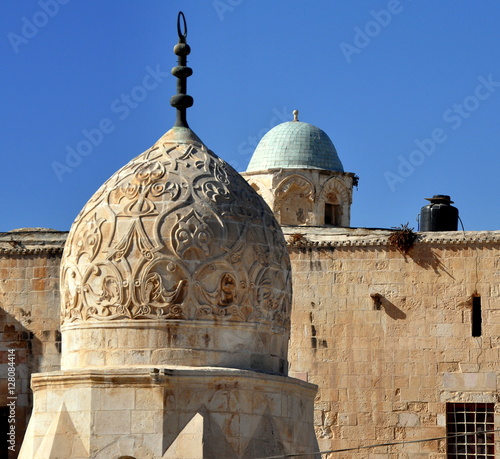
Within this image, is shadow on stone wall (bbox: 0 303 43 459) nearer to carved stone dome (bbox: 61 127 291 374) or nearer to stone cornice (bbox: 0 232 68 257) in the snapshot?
stone cornice (bbox: 0 232 68 257)

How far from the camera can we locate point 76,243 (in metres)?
17.1

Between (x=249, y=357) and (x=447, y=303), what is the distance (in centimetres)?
863

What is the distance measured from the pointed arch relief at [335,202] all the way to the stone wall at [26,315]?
6231 mm

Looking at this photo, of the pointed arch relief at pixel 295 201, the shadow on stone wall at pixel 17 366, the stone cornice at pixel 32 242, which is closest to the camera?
the shadow on stone wall at pixel 17 366

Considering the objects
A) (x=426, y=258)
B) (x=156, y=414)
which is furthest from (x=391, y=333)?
(x=156, y=414)

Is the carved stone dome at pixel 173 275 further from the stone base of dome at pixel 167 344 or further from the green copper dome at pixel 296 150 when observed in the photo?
the green copper dome at pixel 296 150

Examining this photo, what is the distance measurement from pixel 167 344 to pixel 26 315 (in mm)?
9518

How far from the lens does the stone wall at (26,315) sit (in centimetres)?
2539

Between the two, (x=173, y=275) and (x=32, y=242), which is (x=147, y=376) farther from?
(x=32, y=242)

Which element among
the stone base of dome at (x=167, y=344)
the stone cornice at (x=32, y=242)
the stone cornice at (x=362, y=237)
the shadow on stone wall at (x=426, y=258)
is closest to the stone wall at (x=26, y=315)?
the stone cornice at (x=32, y=242)

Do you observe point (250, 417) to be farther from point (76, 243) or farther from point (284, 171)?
point (284, 171)

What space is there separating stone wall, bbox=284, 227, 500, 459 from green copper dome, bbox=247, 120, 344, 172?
198 inches

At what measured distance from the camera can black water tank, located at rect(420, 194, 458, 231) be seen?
26266 millimetres

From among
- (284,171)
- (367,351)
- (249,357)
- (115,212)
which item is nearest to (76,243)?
(115,212)
